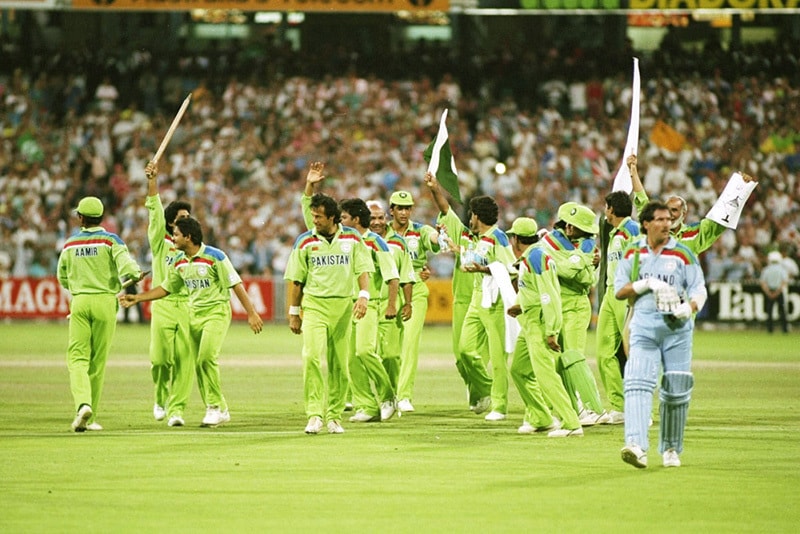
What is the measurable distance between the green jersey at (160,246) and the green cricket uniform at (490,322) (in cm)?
318

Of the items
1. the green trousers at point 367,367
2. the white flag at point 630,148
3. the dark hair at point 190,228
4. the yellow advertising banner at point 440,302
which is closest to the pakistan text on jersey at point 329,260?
the green trousers at point 367,367

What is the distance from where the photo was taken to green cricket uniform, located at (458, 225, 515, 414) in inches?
603

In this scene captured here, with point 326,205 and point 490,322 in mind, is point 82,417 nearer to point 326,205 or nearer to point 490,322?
point 326,205

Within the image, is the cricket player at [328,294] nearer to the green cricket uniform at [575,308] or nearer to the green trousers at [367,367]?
the green trousers at [367,367]

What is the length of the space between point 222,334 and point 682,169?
22.4 metres

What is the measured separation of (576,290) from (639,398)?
400 cm

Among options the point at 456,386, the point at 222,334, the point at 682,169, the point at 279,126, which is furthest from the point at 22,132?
the point at 222,334

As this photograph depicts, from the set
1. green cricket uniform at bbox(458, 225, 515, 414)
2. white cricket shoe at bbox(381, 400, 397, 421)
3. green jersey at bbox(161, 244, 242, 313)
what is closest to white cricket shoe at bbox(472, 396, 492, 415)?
green cricket uniform at bbox(458, 225, 515, 414)

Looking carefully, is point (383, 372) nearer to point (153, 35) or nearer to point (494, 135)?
point (494, 135)

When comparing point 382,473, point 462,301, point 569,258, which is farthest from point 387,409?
point 382,473

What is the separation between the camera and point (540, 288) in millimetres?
13234

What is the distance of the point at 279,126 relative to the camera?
37.5m

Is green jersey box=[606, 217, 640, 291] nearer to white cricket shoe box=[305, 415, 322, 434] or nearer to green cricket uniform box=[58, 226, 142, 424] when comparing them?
white cricket shoe box=[305, 415, 322, 434]

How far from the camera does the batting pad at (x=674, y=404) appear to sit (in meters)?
11.0
